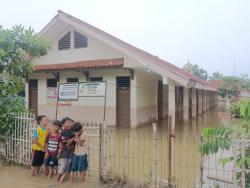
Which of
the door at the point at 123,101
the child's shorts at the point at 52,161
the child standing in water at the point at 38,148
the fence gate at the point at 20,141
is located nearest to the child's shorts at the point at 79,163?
the child's shorts at the point at 52,161

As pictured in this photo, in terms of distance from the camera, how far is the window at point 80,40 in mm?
15227

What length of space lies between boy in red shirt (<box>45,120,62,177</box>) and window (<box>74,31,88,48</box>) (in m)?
10.2

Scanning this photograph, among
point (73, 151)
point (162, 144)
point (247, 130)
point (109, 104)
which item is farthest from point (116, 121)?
point (247, 130)

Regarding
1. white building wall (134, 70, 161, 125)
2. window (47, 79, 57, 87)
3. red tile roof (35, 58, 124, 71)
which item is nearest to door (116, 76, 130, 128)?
white building wall (134, 70, 161, 125)

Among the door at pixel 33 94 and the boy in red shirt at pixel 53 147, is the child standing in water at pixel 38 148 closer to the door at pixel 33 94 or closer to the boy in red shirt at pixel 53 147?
the boy in red shirt at pixel 53 147

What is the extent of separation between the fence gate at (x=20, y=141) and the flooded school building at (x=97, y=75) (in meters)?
6.11

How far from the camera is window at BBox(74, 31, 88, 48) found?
15.2 meters

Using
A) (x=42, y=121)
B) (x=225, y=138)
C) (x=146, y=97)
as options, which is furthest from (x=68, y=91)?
(x=225, y=138)

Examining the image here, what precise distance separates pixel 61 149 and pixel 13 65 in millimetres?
2868

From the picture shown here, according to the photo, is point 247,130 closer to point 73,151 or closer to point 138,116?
point 73,151

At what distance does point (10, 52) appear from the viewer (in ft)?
22.1

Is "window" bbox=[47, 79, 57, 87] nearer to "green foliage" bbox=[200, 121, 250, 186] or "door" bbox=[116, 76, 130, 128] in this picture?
"door" bbox=[116, 76, 130, 128]

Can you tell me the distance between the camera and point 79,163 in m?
5.07

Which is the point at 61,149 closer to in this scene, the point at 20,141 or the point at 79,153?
the point at 79,153
